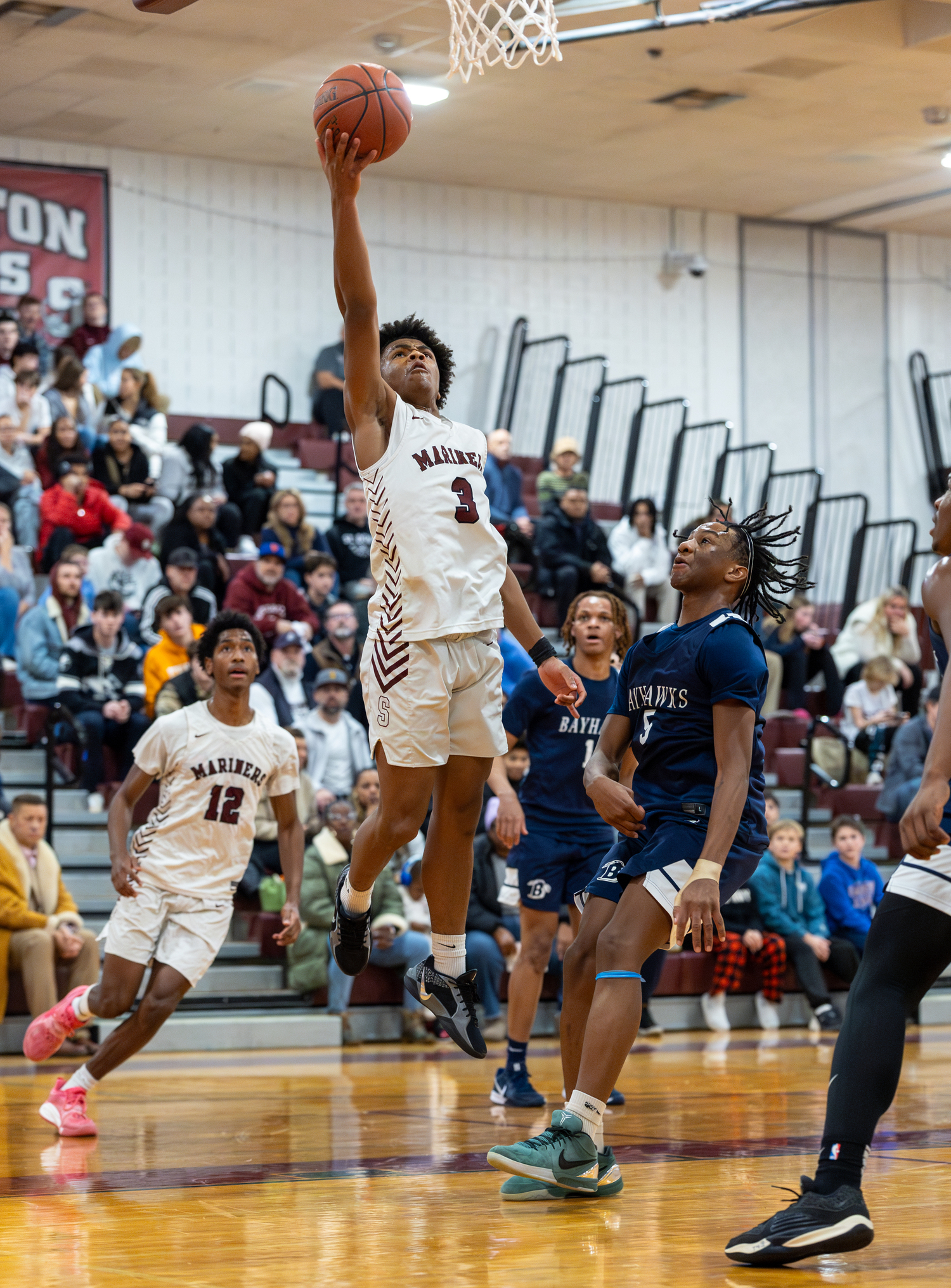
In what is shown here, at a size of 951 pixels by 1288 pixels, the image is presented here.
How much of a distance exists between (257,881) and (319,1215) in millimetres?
5521

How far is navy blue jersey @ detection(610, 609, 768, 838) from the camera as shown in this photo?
15.3 feet

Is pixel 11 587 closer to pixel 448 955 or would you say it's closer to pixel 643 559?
pixel 643 559

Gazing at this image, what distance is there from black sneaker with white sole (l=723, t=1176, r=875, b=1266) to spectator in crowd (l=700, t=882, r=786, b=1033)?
6.37 m

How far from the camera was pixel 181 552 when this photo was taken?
11570mm

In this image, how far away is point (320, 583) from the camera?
40.0ft

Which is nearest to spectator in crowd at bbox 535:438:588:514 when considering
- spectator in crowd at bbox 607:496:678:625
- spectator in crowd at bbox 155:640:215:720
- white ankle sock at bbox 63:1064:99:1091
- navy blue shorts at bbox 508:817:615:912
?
spectator in crowd at bbox 607:496:678:625

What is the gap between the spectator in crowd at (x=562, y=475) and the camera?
47.3 ft

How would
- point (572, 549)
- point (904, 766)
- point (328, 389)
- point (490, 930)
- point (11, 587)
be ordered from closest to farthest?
point (490, 930) < point (11, 587) < point (904, 766) < point (572, 549) < point (328, 389)

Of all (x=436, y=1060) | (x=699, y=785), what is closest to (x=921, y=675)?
(x=436, y=1060)

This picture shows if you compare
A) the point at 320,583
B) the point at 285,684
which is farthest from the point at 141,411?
the point at 285,684

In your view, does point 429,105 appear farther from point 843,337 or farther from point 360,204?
point 843,337

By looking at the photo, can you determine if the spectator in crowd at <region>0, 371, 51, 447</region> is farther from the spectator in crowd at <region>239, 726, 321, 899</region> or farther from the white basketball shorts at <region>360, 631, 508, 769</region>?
the white basketball shorts at <region>360, 631, 508, 769</region>

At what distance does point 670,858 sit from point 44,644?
711 cm

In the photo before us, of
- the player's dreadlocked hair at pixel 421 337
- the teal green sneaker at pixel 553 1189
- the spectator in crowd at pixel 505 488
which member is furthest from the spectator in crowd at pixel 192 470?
the teal green sneaker at pixel 553 1189
